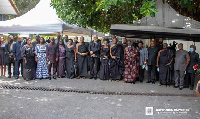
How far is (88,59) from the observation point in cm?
1052

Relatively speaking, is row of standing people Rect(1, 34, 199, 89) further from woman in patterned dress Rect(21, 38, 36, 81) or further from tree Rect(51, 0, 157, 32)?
tree Rect(51, 0, 157, 32)

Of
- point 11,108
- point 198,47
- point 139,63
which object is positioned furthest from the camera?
point 198,47

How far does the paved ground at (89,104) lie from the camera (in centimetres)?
532

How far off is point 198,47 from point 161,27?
6.54 metres

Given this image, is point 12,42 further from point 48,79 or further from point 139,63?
point 139,63

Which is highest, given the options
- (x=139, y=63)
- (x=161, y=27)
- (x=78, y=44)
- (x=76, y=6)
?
(x=76, y=6)

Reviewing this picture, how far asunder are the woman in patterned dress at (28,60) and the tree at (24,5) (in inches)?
1222

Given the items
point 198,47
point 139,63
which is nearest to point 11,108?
point 139,63

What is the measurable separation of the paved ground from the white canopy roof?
19.0m

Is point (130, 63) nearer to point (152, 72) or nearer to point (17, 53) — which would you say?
point (152, 72)

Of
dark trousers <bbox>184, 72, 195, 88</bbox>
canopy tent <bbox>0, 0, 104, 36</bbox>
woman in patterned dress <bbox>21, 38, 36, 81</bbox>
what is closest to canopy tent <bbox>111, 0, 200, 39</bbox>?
dark trousers <bbox>184, 72, 195, 88</bbox>

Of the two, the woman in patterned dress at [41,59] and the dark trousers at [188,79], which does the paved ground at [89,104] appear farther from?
the woman in patterned dress at [41,59]

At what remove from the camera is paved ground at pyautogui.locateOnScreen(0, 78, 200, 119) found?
5324 millimetres

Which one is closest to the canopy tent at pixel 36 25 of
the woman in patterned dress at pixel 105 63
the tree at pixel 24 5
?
the woman in patterned dress at pixel 105 63
